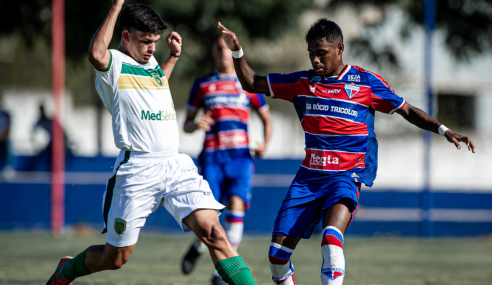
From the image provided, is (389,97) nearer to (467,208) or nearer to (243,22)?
(467,208)

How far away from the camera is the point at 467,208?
10898 mm

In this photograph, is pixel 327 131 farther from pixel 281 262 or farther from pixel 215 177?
pixel 215 177

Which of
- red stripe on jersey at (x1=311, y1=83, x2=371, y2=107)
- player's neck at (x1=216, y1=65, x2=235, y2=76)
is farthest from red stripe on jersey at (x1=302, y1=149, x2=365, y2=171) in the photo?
player's neck at (x1=216, y1=65, x2=235, y2=76)

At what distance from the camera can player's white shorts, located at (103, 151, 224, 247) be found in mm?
3936

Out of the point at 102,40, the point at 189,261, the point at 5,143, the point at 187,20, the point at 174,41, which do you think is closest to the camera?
the point at 102,40

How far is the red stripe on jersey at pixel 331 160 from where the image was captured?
13.7 feet

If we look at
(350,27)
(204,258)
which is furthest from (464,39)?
(204,258)

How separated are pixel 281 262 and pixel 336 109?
1.15m

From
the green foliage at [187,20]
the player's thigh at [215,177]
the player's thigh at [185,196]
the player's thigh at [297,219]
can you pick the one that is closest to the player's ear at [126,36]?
the player's thigh at [185,196]

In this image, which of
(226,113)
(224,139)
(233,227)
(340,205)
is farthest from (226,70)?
(340,205)

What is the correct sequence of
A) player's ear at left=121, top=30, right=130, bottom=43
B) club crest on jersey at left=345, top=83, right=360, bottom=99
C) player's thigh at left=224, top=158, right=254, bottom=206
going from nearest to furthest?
player's ear at left=121, top=30, right=130, bottom=43
club crest on jersey at left=345, top=83, right=360, bottom=99
player's thigh at left=224, top=158, right=254, bottom=206

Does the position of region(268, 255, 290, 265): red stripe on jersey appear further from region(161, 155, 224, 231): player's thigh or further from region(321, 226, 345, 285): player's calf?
region(161, 155, 224, 231): player's thigh

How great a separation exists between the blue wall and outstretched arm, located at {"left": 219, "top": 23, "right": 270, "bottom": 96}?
6533 mm

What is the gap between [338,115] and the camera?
13.7 feet
